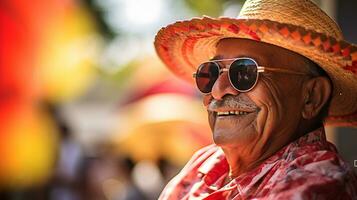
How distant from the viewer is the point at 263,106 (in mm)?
3223

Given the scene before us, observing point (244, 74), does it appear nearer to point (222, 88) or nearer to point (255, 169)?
point (222, 88)

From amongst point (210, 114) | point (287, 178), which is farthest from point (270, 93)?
point (287, 178)

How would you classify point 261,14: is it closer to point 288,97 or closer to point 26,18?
point 288,97

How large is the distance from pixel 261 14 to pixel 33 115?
431 cm

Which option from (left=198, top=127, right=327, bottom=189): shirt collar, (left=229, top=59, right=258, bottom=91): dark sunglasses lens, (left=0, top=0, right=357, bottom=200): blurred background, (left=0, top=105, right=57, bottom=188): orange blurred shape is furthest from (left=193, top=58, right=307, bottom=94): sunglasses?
(left=0, top=105, right=57, bottom=188): orange blurred shape

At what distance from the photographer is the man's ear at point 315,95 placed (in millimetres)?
3320

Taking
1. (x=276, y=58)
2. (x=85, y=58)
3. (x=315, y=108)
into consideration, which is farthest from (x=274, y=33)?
(x=85, y=58)

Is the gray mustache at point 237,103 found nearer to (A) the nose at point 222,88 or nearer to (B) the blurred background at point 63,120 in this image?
(A) the nose at point 222,88

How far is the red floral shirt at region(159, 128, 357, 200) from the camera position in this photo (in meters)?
2.91

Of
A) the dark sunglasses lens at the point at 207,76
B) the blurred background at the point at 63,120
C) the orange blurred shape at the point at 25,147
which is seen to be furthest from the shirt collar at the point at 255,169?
the orange blurred shape at the point at 25,147

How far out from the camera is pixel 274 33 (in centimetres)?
303

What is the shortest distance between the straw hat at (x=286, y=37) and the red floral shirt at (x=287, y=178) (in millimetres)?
296

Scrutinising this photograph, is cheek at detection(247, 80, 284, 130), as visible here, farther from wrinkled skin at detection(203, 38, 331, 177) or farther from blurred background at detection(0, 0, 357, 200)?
blurred background at detection(0, 0, 357, 200)

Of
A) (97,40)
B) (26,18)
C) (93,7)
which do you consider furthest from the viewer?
(97,40)
